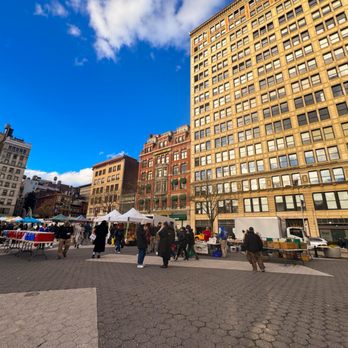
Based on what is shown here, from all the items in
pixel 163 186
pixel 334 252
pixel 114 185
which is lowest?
pixel 334 252

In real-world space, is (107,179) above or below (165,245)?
above

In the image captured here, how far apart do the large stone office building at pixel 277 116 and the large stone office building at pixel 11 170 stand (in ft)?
264

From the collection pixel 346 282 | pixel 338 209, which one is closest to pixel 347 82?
pixel 338 209

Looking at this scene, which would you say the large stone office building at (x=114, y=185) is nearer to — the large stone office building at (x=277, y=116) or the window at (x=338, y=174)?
the large stone office building at (x=277, y=116)

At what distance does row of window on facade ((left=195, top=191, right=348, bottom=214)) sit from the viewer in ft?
88.8

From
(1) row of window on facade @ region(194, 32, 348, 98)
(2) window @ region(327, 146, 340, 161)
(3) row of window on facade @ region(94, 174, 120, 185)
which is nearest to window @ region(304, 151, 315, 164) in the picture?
(2) window @ region(327, 146, 340, 161)

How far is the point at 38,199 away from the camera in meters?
95.4

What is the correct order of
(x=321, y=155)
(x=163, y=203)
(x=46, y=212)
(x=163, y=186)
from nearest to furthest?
(x=321, y=155)
(x=163, y=203)
(x=163, y=186)
(x=46, y=212)

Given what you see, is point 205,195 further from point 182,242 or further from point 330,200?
point 182,242

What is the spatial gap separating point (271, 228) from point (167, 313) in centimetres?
1986

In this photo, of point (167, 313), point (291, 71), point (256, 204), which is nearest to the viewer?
point (167, 313)

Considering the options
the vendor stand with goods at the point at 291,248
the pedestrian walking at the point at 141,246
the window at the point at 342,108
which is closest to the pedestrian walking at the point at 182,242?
the pedestrian walking at the point at 141,246

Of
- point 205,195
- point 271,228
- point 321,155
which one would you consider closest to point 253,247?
point 271,228

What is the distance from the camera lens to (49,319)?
12.2 feet
